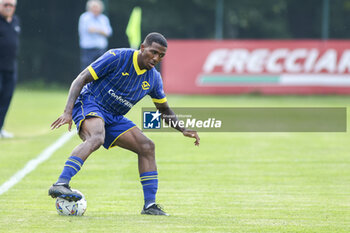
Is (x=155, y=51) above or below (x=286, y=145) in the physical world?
above

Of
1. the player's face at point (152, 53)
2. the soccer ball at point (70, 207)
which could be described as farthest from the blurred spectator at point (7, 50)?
the soccer ball at point (70, 207)

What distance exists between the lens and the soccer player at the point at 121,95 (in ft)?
22.4

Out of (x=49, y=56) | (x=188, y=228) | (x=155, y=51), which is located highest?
(x=155, y=51)

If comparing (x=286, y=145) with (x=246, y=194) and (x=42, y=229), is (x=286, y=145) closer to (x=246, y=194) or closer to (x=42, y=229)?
(x=246, y=194)

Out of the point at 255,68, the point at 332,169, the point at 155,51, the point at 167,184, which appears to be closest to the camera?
the point at 155,51

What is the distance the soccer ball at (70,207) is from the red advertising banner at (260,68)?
18690 millimetres

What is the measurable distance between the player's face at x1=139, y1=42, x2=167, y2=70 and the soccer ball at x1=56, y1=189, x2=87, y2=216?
1353mm

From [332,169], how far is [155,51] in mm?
4185

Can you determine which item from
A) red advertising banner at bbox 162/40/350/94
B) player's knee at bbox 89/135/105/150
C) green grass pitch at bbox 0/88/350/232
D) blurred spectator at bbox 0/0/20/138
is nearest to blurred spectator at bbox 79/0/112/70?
green grass pitch at bbox 0/88/350/232

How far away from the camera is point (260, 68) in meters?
25.3

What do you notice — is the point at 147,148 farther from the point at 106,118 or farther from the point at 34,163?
the point at 34,163

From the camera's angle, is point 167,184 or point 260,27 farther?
point 260,27

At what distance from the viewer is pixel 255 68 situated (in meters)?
25.3

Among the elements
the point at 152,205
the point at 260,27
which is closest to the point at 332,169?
the point at 152,205
